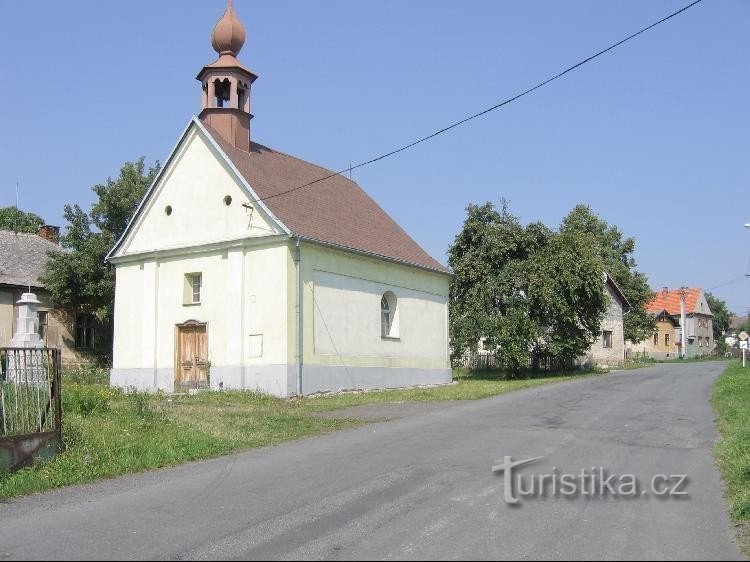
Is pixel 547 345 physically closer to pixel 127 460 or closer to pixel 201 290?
pixel 201 290

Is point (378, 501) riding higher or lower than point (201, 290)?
lower

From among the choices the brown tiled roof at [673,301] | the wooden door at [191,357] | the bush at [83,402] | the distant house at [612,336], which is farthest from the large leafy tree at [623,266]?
the bush at [83,402]

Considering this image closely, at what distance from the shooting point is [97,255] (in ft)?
104

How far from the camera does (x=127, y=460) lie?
1077 centimetres

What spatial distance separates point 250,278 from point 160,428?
1014cm

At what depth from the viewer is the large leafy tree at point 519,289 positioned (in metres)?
30.8

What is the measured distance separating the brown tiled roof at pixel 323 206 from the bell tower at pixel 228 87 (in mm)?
561

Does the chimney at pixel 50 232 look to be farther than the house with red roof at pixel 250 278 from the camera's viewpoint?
Yes

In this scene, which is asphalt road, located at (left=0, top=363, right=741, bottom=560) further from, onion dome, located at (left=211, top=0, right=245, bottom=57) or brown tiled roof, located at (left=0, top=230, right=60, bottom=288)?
brown tiled roof, located at (left=0, top=230, right=60, bottom=288)

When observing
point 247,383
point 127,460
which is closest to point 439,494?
point 127,460

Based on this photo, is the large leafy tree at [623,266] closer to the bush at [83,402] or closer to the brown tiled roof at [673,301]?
the brown tiled roof at [673,301]

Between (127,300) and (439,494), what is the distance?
20.7 m

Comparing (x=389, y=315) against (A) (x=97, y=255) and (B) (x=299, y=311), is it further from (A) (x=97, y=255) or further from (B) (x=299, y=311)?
(A) (x=97, y=255)

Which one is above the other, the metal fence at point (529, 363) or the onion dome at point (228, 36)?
the onion dome at point (228, 36)
